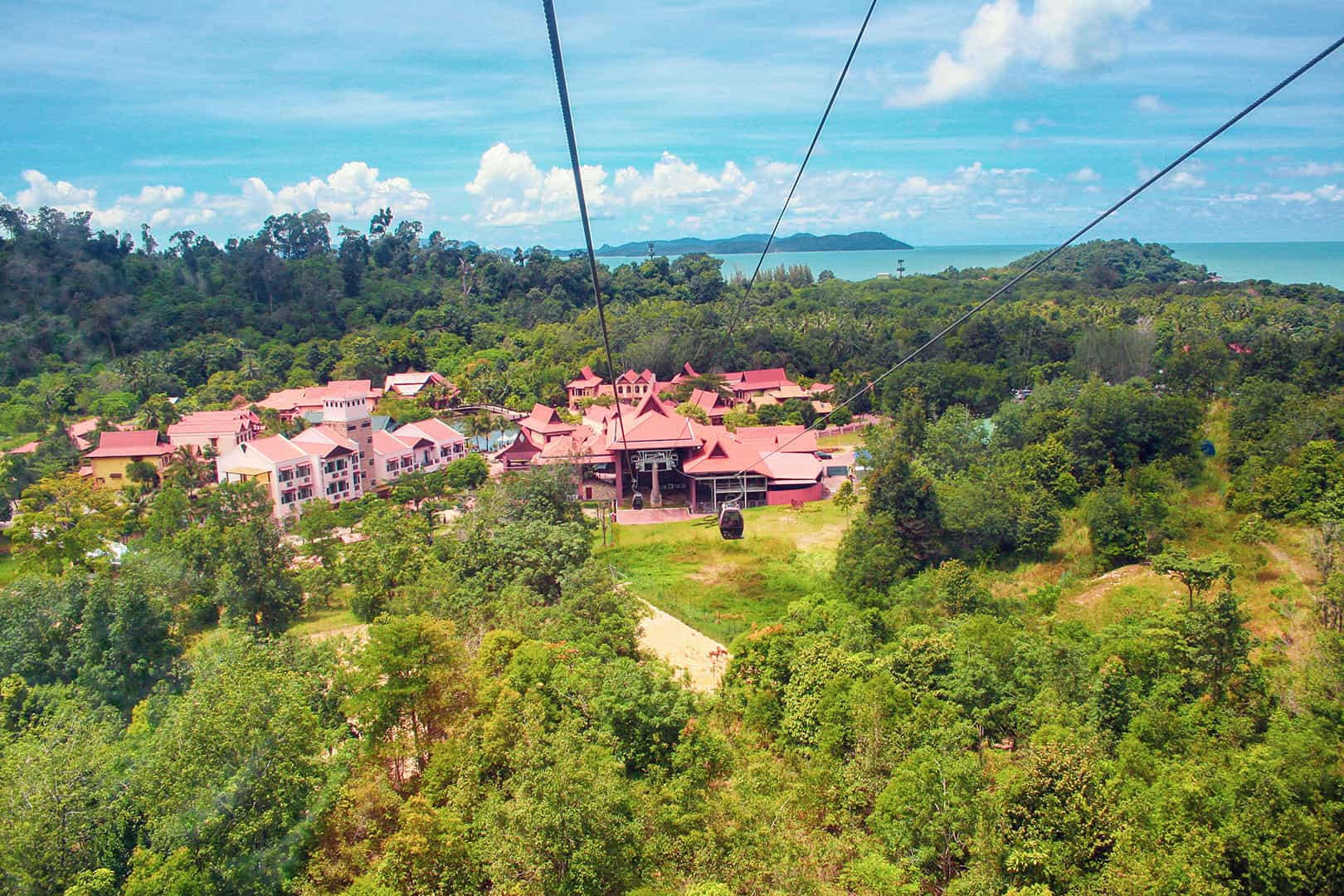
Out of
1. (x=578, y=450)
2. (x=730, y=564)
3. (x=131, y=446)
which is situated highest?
(x=131, y=446)

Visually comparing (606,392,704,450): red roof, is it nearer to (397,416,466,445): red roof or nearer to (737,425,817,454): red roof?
(737,425,817,454): red roof

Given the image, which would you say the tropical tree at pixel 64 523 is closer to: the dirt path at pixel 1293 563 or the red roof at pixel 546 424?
the red roof at pixel 546 424

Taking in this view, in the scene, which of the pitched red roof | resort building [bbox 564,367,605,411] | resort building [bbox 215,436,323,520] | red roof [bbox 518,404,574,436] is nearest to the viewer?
A: resort building [bbox 215,436,323,520]

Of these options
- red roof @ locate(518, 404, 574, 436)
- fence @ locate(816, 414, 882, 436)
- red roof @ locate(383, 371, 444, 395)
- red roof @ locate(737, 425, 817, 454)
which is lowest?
fence @ locate(816, 414, 882, 436)

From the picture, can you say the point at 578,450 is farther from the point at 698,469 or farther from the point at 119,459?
the point at 119,459

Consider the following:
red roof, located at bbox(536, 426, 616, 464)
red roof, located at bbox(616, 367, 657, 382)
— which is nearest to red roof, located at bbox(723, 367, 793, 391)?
red roof, located at bbox(616, 367, 657, 382)

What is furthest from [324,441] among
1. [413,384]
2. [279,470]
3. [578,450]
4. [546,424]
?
[413,384]
